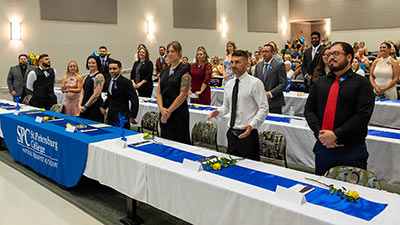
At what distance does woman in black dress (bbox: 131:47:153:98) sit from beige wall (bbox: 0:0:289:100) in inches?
166

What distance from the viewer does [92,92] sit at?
14.8ft

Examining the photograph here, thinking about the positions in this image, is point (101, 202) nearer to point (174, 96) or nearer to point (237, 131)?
point (174, 96)

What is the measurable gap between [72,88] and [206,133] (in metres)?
2.40

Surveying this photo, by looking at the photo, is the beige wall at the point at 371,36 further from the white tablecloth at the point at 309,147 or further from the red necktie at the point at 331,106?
the red necktie at the point at 331,106

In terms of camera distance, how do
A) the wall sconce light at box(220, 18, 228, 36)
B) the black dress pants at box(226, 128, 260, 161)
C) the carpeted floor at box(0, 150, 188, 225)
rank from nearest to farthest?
the black dress pants at box(226, 128, 260, 161), the carpeted floor at box(0, 150, 188, 225), the wall sconce light at box(220, 18, 228, 36)

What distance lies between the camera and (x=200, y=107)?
18.0 ft

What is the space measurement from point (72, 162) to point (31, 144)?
104 centimetres

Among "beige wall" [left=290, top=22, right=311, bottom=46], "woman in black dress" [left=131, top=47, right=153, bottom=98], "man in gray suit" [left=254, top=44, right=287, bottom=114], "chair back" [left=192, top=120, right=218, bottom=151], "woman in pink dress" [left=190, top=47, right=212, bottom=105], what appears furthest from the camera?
"beige wall" [left=290, top=22, right=311, bottom=46]

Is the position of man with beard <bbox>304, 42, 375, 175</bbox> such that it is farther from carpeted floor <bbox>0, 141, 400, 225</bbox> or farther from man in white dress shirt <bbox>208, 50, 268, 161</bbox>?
carpeted floor <bbox>0, 141, 400, 225</bbox>

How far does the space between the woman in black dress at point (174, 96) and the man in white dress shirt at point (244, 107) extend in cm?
61

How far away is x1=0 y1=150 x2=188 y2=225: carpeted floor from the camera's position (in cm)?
313

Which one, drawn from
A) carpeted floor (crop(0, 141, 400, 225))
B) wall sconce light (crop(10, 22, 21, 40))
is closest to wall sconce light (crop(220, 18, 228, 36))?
wall sconce light (crop(10, 22, 21, 40))

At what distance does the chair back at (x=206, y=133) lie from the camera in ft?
12.8

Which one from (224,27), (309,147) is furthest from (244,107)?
(224,27)
